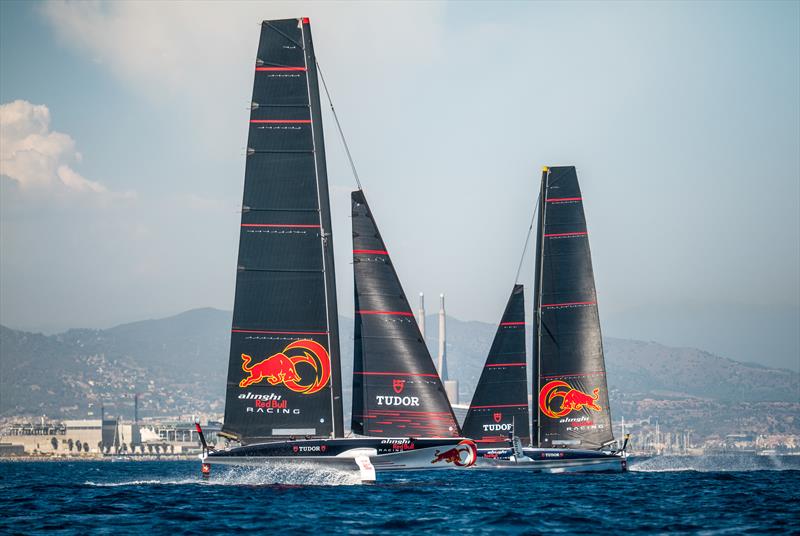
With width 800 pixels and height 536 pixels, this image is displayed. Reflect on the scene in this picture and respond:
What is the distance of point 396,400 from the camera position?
1617 inches

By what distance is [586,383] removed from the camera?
5747 centimetres

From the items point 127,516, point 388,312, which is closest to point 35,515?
point 127,516

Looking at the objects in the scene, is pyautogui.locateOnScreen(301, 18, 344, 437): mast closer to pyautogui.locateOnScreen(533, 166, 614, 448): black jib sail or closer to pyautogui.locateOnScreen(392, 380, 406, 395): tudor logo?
pyautogui.locateOnScreen(392, 380, 406, 395): tudor logo

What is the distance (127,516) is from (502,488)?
60.1ft

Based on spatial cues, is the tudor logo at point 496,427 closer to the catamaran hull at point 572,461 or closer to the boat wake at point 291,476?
the catamaran hull at point 572,461

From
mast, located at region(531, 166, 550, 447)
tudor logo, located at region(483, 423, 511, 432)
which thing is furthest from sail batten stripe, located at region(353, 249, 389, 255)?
tudor logo, located at region(483, 423, 511, 432)

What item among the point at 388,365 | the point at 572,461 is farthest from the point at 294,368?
the point at 572,461

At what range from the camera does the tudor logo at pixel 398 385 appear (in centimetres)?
4112

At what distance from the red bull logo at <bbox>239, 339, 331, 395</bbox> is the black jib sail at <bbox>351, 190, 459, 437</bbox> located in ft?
4.30

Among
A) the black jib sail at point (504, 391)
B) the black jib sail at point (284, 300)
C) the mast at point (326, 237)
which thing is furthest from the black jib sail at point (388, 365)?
the black jib sail at point (504, 391)

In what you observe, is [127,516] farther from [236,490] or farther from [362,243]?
[362,243]

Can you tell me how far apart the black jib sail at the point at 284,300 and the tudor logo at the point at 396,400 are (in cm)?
163

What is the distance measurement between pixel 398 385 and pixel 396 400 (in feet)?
1.82

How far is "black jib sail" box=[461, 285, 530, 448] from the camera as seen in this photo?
59156 mm
